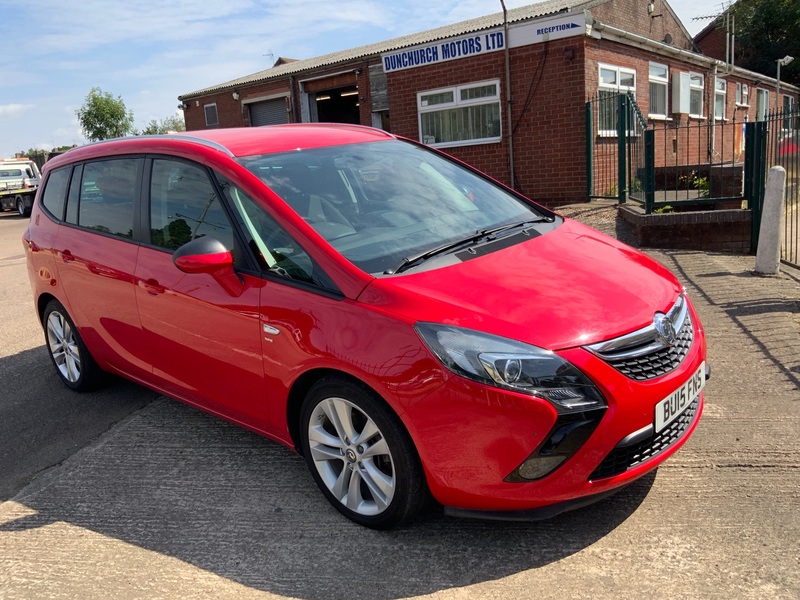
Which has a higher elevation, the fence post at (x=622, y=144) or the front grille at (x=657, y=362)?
the fence post at (x=622, y=144)

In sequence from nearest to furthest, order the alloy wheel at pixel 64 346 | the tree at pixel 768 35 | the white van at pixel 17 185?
the alloy wheel at pixel 64 346, the white van at pixel 17 185, the tree at pixel 768 35

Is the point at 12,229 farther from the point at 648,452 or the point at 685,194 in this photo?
the point at 648,452

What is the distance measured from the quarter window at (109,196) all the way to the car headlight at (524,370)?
94.2 inches

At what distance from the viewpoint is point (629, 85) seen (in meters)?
15.1

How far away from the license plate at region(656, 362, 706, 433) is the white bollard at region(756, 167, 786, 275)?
14.9ft

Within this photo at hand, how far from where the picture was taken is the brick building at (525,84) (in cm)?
1341


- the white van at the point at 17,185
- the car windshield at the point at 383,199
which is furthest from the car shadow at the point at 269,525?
the white van at the point at 17,185

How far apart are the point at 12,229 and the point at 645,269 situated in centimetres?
2355

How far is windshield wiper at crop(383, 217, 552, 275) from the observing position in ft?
9.61

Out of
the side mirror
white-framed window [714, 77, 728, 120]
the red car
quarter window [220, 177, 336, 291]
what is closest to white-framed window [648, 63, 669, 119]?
white-framed window [714, 77, 728, 120]

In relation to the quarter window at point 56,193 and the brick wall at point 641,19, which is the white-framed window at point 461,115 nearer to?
the brick wall at point 641,19

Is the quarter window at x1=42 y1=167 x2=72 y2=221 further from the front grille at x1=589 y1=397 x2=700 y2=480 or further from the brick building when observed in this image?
the brick building

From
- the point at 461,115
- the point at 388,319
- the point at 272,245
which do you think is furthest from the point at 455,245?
the point at 461,115

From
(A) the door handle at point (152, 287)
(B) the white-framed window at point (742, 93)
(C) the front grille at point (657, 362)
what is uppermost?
(B) the white-framed window at point (742, 93)
